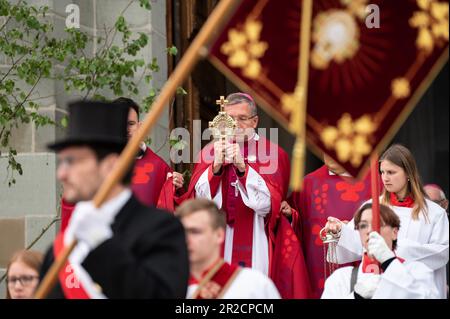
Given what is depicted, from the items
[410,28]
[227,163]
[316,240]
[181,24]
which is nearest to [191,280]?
[410,28]

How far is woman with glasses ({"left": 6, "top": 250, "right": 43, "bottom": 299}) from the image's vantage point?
644 centimetres

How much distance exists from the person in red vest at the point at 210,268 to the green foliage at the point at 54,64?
3.45 metres

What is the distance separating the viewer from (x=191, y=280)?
567 cm

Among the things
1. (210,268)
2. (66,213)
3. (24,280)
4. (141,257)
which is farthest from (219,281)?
(66,213)

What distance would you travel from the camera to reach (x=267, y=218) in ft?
27.8

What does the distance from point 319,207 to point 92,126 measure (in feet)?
12.6

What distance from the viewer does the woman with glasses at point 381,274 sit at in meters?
6.23

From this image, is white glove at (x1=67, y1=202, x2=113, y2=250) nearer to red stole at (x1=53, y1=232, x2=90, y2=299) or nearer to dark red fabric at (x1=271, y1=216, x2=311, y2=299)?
red stole at (x1=53, y1=232, x2=90, y2=299)

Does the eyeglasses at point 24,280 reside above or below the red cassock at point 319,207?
below

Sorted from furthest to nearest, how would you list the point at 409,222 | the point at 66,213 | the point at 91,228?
the point at 66,213, the point at 409,222, the point at 91,228

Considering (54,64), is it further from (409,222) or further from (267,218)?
(409,222)

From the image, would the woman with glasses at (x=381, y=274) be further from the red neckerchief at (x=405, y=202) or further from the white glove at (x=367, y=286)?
the red neckerchief at (x=405, y=202)

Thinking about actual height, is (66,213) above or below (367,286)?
above

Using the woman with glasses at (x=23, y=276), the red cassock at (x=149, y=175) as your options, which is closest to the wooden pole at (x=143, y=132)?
the woman with glasses at (x=23, y=276)
